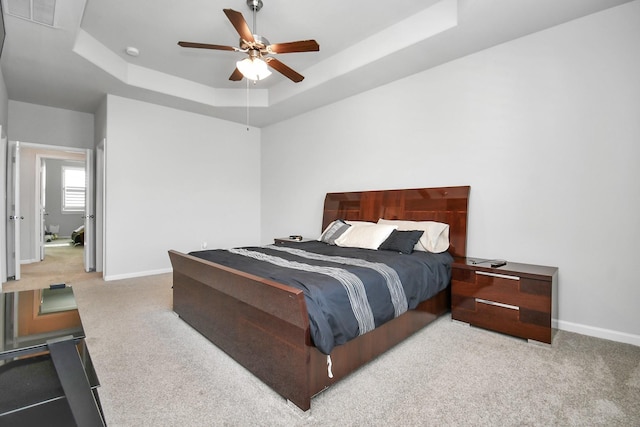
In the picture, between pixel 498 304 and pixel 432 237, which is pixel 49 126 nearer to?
pixel 432 237

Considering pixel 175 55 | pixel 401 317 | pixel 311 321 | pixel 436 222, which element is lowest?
pixel 401 317

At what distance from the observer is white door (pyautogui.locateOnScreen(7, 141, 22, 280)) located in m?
4.66

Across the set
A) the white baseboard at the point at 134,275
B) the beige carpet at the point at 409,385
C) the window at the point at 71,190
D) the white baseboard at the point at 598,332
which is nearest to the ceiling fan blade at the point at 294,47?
the beige carpet at the point at 409,385

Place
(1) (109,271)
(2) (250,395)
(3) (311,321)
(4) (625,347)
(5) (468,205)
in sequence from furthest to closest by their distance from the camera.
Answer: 1. (1) (109,271)
2. (5) (468,205)
3. (4) (625,347)
4. (2) (250,395)
5. (3) (311,321)

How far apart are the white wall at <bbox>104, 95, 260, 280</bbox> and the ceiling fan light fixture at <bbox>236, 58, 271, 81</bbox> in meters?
2.84

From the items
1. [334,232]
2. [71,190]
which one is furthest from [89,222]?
[71,190]

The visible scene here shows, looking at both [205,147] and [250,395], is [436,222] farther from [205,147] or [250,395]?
[205,147]

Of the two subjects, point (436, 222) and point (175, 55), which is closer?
point (436, 222)

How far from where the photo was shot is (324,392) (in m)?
1.89

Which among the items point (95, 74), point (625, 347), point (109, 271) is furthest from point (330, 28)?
point (109, 271)

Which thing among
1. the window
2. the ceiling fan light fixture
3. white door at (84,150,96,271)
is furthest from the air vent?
the window

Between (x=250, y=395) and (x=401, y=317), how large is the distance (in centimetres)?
125

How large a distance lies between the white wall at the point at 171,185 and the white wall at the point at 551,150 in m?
3.14

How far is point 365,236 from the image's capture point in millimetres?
3561
